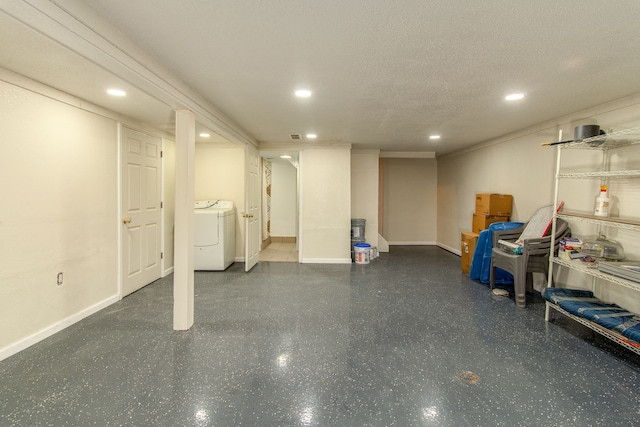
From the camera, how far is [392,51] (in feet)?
5.92

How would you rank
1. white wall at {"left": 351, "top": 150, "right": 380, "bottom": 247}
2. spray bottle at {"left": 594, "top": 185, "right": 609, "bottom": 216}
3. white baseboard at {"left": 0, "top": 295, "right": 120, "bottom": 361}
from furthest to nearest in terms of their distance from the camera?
white wall at {"left": 351, "top": 150, "right": 380, "bottom": 247} < spray bottle at {"left": 594, "top": 185, "right": 609, "bottom": 216} < white baseboard at {"left": 0, "top": 295, "right": 120, "bottom": 361}

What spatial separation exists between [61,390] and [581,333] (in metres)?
4.09

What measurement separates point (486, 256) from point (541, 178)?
1227 mm

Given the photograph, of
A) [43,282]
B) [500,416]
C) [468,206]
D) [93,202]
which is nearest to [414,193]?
[468,206]

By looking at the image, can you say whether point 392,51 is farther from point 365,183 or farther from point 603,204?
point 365,183

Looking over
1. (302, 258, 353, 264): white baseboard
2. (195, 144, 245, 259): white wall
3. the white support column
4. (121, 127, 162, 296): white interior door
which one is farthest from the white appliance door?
the white support column

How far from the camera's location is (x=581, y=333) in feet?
8.40

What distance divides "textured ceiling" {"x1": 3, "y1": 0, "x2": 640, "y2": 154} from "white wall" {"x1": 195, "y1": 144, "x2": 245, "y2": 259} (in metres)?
1.96

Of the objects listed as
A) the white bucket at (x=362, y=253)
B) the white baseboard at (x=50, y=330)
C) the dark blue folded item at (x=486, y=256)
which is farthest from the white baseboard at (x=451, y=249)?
the white baseboard at (x=50, y=330)

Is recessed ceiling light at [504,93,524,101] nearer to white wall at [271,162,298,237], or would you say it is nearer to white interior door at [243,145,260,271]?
white interior door at [243,145,260,271]

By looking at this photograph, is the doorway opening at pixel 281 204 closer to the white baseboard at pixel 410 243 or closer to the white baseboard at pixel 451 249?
the white baseboard at pixel 410 243

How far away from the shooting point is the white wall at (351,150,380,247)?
18.7ft

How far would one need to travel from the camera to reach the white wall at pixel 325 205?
5.12 metres

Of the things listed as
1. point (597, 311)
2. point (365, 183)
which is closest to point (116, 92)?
point (365, 183)
